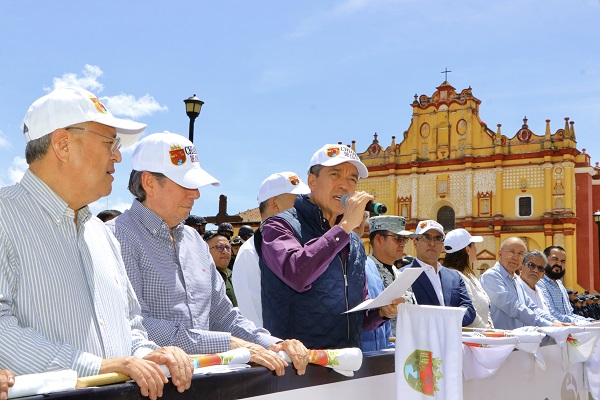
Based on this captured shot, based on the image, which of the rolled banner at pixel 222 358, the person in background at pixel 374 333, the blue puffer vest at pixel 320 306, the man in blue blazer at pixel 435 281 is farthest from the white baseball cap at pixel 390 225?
the rolled banner at pixel 222 358

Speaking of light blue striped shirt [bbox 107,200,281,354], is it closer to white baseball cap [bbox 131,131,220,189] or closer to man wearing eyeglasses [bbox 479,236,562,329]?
white baseball cap [bbox 131,131,220,189]

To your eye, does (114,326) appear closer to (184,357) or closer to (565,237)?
(184,357)

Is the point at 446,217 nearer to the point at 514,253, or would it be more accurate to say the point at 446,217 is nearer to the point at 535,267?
the point at 535,267

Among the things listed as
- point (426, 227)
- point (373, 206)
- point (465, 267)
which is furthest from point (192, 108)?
point (373, 206)

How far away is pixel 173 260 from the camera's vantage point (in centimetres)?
287

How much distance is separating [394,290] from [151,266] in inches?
41.7

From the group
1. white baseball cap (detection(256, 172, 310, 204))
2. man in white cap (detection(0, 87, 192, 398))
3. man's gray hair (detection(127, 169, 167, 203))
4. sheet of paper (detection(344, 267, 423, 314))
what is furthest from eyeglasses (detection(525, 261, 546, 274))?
man in white cap (detection(0, 87, 192, 398))

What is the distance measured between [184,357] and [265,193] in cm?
262

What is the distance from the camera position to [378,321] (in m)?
3.42

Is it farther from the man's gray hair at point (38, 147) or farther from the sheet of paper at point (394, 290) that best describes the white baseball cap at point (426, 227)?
the man's gray hair at point (38, 147)

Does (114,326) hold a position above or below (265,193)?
below

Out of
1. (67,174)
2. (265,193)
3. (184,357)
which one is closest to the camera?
(184,357)

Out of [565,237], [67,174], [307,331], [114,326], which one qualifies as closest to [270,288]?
[307,331]

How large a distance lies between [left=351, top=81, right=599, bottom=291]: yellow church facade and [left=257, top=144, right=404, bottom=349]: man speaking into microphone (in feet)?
122
